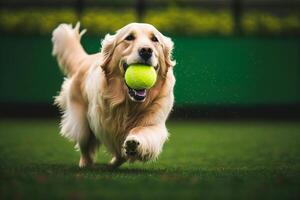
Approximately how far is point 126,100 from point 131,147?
626 millimetres

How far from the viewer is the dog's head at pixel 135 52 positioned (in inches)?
247

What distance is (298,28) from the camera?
48.4 feet

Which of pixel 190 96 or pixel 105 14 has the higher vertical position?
pixel 105 14

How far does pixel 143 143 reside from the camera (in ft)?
20.1

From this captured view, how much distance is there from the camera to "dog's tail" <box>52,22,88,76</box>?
8.30m

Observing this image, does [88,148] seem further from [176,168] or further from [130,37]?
[130,37]

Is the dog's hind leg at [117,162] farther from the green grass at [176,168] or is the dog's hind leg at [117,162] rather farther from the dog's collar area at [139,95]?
the dog's collar area at [139,95]

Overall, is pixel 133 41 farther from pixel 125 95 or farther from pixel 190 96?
pixel 190 96

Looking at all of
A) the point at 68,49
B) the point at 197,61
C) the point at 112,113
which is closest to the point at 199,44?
the point at 197,61

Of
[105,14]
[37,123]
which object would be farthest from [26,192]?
[105,14]

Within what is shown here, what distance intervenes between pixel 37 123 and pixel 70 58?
5.86m

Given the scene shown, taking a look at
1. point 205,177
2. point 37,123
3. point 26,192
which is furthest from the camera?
point 37,123

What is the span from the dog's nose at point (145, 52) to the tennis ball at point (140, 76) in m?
0.09

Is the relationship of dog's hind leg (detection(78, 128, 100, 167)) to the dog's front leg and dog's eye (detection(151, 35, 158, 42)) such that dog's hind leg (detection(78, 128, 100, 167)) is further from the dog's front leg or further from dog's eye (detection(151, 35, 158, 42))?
dog's eye (detection(151, 35, 158, 42))
